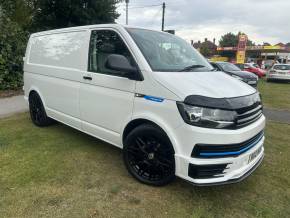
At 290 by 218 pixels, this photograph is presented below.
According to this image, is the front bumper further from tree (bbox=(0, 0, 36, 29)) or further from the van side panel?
tree (bbox=(0, 0, 36, 29))

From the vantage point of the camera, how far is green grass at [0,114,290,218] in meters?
3.13

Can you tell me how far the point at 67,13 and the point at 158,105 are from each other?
17143 millimetres

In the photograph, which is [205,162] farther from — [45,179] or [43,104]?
[43,104]

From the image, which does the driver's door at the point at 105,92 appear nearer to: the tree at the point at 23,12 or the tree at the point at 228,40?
the tree at the point at 23,12

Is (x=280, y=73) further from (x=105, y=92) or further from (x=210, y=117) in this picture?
(x=210, y=117)

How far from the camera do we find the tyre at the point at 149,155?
3352 mm

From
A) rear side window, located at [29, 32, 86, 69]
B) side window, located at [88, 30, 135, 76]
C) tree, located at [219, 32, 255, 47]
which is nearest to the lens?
side window, located at [88, 30, 135, 76]

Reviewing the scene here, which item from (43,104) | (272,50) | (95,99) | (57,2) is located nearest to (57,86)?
(43,104)

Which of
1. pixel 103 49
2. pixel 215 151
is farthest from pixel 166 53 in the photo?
pixel 215 151

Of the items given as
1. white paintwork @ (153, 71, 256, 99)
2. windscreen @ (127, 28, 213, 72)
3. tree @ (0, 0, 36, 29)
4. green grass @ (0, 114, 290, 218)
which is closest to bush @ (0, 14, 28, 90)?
A: tree @ (0, 0, 36, 29)

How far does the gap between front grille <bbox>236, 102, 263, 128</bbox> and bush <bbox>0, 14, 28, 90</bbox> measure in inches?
379

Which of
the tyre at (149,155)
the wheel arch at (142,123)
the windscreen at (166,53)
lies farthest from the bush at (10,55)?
the tyre at (149,155)

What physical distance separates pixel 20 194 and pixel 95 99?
1640 millimetres

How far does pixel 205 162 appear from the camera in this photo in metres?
3.02
